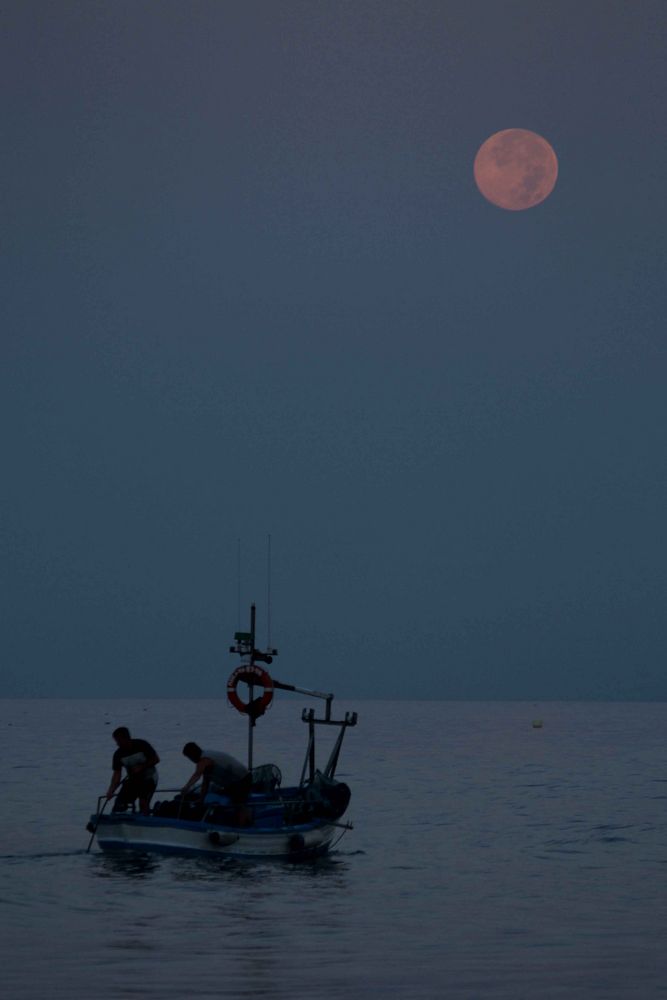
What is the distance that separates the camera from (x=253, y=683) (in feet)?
98.9

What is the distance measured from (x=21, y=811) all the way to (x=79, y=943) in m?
29.5

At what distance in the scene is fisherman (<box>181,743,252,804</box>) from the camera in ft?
94.6

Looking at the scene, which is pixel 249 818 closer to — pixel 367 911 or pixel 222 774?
pixel 222 774

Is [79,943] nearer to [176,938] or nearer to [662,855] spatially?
[176,938]

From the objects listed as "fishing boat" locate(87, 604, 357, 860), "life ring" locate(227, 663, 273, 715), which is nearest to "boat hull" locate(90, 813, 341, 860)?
"fishing boat" locate(87, 604, 357, 860)

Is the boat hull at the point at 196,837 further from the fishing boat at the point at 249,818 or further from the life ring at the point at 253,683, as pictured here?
the life ring at the point at 253,683

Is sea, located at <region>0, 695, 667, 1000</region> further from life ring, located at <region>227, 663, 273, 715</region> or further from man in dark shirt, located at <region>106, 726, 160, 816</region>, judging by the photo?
life ring, located at <region>227, 663, 273, 715</region>

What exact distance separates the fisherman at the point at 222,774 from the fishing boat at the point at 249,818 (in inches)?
9.6

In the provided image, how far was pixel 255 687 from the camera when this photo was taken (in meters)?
30.5

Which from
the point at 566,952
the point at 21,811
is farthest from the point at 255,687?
the point at 21,811

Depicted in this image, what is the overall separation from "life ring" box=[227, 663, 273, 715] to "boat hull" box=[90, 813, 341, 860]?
2.63 metres

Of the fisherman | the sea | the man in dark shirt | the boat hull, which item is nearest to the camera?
the sea

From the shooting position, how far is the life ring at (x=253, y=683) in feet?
97.5

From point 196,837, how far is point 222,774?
1.51m
